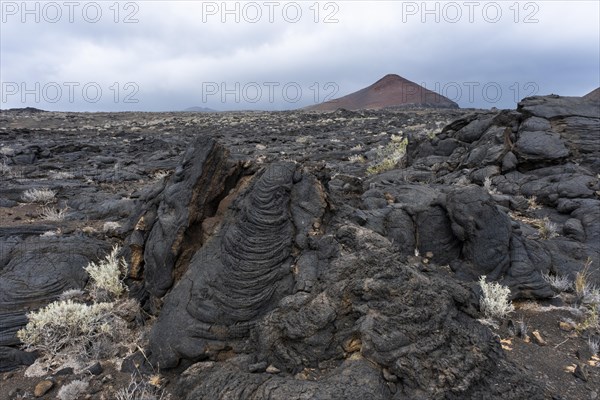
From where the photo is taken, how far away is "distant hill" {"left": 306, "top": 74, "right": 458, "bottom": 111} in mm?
89250

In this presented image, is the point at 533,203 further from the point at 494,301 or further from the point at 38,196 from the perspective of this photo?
the point at 38,196

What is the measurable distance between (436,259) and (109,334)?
5.50m

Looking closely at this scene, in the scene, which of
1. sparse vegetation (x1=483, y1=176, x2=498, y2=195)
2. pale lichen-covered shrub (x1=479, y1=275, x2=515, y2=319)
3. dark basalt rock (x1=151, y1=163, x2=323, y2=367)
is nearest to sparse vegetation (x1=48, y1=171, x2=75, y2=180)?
dark basalt rock (x1=151, y1=163, x2=323, y2=367)

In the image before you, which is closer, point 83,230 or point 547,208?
point 83,230

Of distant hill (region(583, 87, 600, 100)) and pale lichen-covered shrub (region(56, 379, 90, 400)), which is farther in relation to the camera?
distant hill (region(583, 87, 600, 100))

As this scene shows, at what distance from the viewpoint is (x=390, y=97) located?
308 ft

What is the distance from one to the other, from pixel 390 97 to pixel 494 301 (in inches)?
3687

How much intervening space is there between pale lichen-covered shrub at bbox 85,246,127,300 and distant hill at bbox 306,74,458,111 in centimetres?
8157

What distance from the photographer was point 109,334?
5.41 m

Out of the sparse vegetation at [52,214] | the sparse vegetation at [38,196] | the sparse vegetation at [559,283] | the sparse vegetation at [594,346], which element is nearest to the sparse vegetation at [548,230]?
the sparse vegetation at [559,283]

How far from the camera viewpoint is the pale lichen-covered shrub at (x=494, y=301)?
229 inches

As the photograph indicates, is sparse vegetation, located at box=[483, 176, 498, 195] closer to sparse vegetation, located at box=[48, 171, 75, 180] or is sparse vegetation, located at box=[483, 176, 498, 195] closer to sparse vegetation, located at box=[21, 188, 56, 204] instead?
sparse vegetation, located at box=[21, 188, 56, 204]

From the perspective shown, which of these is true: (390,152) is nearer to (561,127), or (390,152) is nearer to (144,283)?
(561,127)

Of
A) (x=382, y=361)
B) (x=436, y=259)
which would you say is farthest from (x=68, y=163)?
(x=382, y=361)
